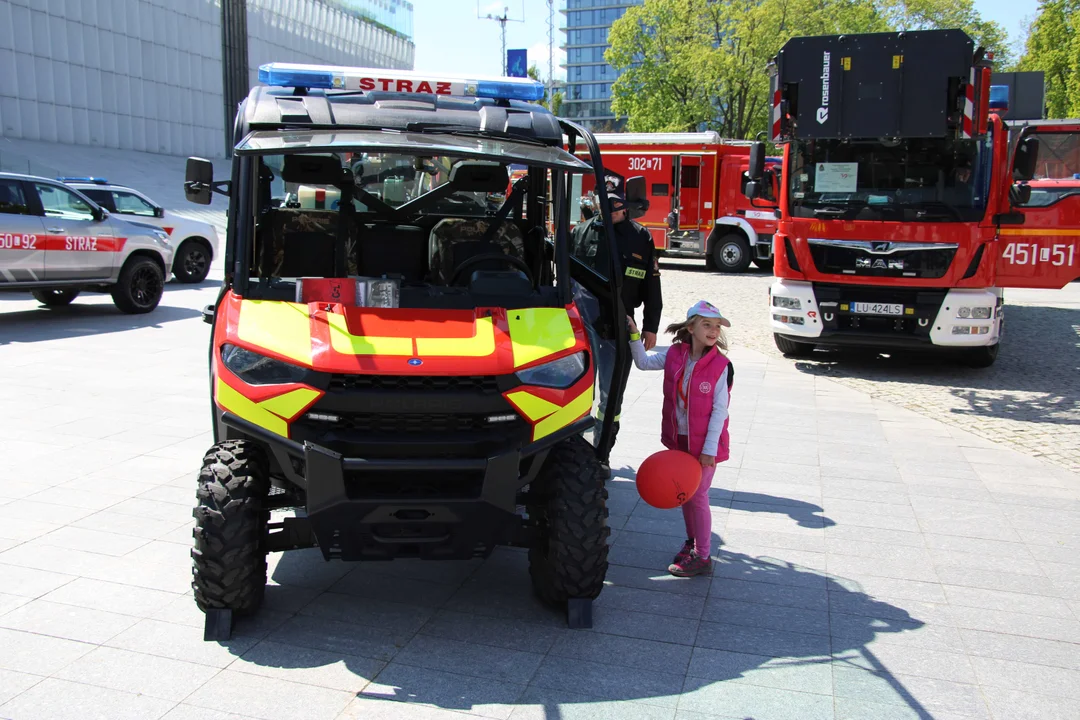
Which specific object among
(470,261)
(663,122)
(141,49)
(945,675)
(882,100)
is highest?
(141,49)

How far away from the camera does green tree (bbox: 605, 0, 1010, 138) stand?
37.5 meters

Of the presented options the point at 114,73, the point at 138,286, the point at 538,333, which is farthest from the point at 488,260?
the point at 114,73

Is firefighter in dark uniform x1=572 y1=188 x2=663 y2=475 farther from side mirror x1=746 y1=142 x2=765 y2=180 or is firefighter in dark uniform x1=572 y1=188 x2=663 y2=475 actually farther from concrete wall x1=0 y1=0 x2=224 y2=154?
concrete wall x1=0 y1=0 x2=224 y2=154

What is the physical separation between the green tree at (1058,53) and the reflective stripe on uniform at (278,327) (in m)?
35.1

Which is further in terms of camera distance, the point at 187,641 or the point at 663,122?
the point at 663,122

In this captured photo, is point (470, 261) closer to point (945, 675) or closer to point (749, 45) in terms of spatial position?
point (945, 675)

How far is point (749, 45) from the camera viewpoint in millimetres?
38188

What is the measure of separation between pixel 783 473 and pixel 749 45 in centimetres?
3442

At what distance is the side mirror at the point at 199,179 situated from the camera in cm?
500

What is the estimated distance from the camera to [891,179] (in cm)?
1059

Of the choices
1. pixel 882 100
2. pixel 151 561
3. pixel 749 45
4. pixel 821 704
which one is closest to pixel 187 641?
pixel 151 561

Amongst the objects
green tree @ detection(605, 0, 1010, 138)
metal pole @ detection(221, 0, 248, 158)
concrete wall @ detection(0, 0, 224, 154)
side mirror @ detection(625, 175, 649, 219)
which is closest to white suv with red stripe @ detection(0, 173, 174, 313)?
side mirror @ detection(625, 175, 649, 219)

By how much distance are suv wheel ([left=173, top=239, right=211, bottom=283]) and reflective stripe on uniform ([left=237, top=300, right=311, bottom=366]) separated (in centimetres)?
1401

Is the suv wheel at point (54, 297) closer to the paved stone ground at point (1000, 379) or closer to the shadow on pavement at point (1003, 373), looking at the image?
the paved stone ground at point (1000, 379)
